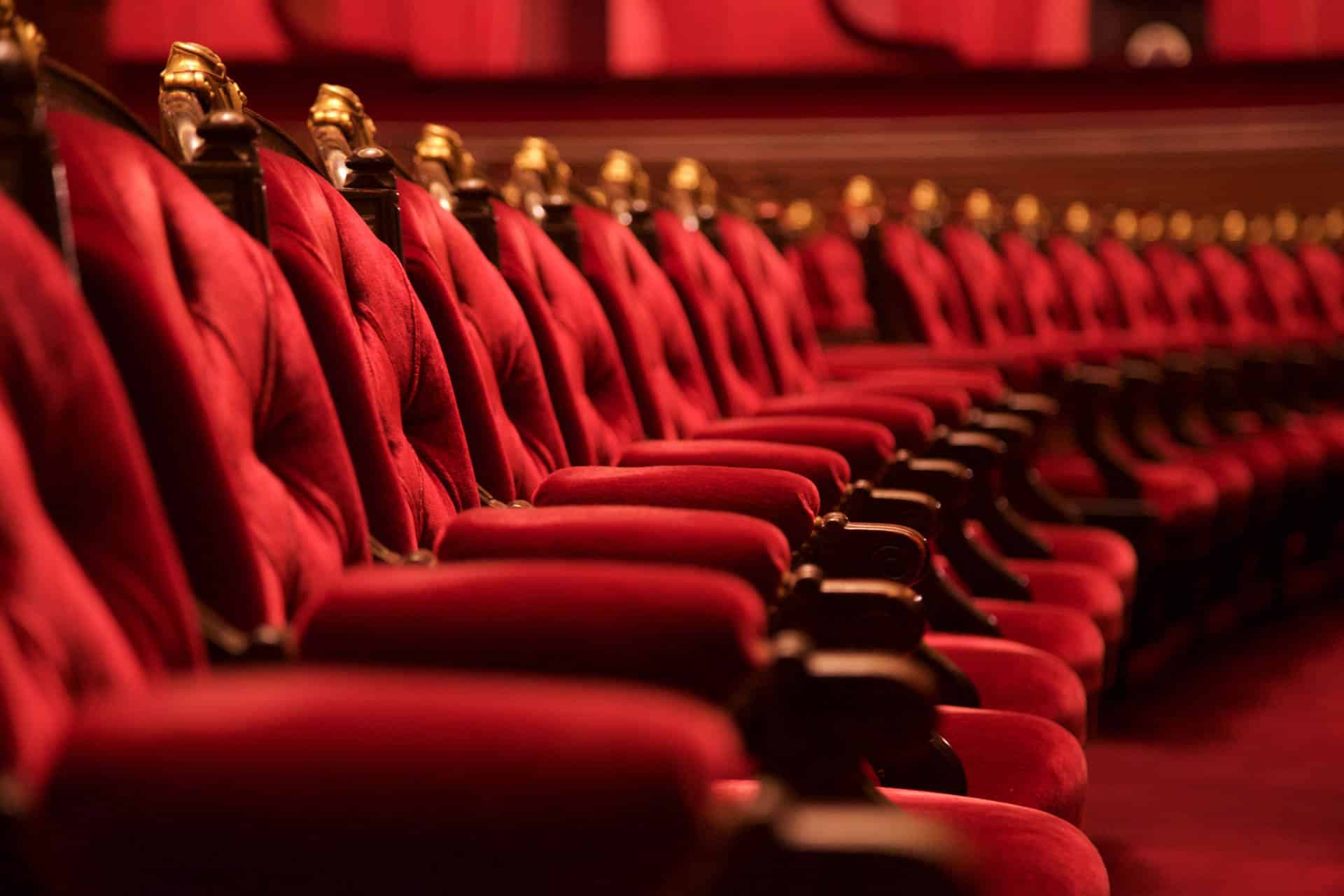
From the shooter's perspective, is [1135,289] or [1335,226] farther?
[1335,226]

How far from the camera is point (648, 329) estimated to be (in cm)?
61

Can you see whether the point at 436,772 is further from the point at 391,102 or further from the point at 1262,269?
the point at 391,102

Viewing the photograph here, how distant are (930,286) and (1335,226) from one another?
2.02ft

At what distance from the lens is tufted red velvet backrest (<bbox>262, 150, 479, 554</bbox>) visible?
0.33 metres

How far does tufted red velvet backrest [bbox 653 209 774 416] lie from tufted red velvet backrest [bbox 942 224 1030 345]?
402 millimetres

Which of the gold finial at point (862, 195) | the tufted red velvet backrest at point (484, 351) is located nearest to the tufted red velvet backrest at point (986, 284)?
the gold finial at point (862, 195)

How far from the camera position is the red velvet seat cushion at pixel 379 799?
0.16 meters

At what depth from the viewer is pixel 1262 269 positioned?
4.44 ft

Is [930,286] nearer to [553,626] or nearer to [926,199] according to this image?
[926,199]

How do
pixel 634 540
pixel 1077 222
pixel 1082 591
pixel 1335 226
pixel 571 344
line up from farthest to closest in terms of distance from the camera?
pixel 1335 226, pixel 1077 222, pixel 1082 591, pixel 571 344, pixel 634 540

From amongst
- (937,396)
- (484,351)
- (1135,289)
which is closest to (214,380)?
(484,351)

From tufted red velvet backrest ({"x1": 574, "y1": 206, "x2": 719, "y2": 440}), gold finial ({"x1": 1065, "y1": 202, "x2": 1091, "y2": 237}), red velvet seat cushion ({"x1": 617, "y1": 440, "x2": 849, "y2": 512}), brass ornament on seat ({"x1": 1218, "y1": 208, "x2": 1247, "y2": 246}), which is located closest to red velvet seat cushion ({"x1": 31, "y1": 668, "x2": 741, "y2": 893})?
red velvet seat cushion ({"x1": 617, "y1": 440, "x2": 849, "y2": 512})

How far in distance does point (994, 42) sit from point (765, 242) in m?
1.28

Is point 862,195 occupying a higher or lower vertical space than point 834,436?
lower
